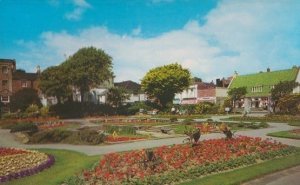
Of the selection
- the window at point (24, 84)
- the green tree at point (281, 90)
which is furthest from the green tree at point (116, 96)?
the green tree at point (281, 90)

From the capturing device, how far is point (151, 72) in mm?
78938

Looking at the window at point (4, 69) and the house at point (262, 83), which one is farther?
the house at point (262, 83)

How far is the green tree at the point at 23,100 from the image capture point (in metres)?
66.6

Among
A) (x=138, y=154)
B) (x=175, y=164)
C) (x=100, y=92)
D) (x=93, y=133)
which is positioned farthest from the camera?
(x=100, y=92)

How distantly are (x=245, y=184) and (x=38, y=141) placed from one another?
17.6 m

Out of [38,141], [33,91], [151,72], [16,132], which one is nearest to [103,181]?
[38,141]

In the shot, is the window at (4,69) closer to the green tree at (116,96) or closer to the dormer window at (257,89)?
the green tree at (116,96)

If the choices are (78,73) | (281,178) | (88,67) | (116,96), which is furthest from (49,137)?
(116,96)

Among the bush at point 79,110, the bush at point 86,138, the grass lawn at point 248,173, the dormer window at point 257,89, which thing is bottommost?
the grass lawn at point 248,173

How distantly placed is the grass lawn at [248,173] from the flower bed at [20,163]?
6.61m

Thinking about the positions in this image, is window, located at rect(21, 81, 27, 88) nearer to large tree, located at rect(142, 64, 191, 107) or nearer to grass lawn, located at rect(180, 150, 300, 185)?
large tree, located at rect(142, 64, 191, 107)

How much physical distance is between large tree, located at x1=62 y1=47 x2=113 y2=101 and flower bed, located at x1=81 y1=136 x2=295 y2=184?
4637 cm

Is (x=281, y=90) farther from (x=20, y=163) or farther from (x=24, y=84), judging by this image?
(x=24, y=84)

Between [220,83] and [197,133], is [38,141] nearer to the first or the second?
[197,133]
